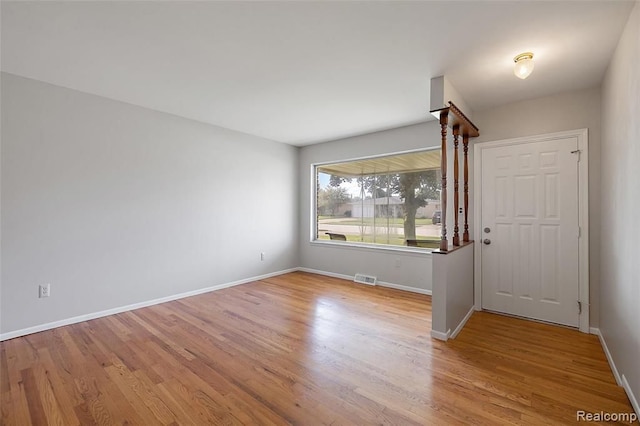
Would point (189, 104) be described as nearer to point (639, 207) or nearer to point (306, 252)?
point (306, 252)

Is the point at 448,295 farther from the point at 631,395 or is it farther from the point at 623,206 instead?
the point at 623,206

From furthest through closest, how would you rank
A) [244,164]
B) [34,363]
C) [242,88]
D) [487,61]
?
[244,164], [242,88], [487,61], [34,363]

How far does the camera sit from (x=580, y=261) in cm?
299

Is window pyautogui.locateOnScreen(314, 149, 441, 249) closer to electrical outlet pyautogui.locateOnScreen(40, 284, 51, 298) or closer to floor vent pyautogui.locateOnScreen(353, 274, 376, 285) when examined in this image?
floor vent pyautogui.locateOnScreen(353, 274, 376, 285)

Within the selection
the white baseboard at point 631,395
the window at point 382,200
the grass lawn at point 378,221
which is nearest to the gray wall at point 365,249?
the window at point 382,200

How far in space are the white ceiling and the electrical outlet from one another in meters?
Result: 2.10

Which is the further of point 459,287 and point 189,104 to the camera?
point 189,104

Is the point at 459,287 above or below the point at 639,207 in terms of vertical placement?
below

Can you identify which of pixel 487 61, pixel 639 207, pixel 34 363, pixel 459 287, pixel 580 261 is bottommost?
pixel 34 363

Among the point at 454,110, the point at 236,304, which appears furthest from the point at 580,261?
the point at 236,304

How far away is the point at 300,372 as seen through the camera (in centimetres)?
219

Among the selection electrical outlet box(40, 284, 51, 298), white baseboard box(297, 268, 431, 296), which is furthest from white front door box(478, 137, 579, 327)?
electrical outlet box(40, 284, 51, 298)

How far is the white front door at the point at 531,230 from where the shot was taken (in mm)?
3051

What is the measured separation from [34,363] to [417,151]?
4.81 metres
